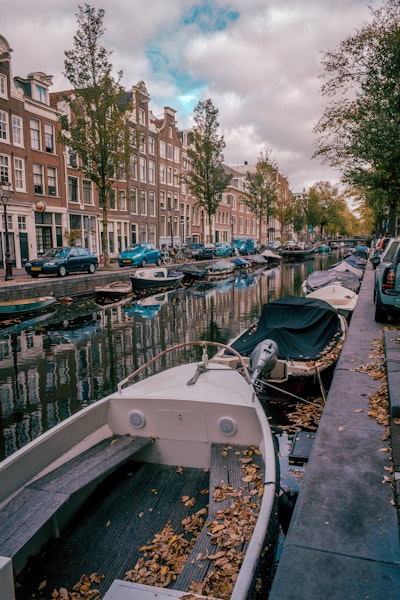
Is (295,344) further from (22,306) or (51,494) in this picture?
(22,306)

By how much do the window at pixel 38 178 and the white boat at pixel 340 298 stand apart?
21.9 meters

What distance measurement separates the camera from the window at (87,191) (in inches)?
1360

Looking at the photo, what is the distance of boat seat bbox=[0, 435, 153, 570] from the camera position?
3102 millimetres

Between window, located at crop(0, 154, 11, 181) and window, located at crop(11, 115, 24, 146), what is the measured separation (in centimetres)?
129

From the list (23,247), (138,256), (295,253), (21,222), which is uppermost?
(21,222)

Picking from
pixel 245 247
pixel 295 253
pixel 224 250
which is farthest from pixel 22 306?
pixel 295 253

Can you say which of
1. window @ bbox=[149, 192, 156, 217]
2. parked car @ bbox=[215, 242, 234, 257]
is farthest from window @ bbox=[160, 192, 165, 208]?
parked car @ bbox=[215, 242, 234, 257]

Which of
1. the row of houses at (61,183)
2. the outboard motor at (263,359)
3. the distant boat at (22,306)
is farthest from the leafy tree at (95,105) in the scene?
the outboard motor at (263,359)

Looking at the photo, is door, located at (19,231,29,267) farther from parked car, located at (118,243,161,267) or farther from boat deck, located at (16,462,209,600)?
boat deck, located at (16,462,209,600)

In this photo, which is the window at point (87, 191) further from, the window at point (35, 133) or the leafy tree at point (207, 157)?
the leafy tree at point (207, 157)

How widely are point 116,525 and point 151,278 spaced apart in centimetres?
2165

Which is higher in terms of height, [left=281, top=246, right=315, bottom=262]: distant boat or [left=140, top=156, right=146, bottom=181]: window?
[left=140, top=156, right=146, bottom=181]: window

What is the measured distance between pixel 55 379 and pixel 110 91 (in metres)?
21.5

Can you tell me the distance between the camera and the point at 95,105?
26.2 metres
